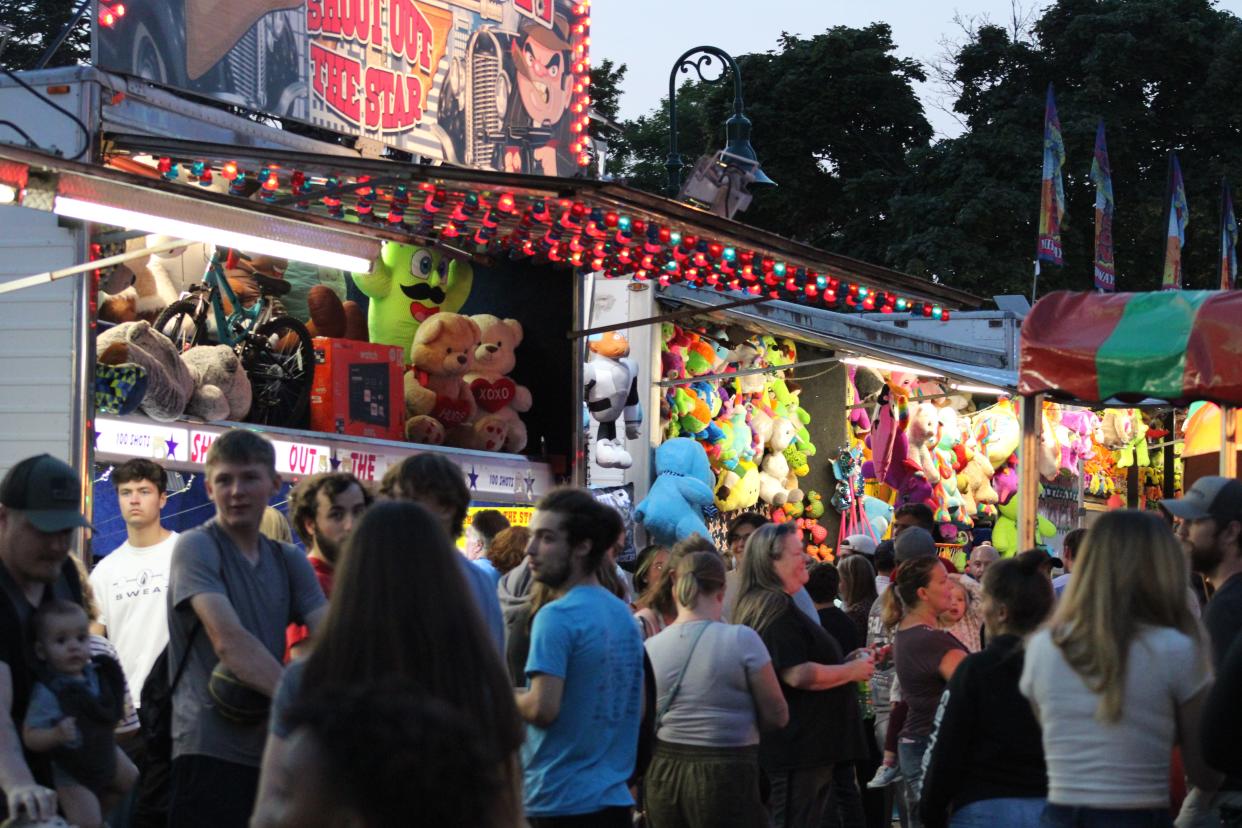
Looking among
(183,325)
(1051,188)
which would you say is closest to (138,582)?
(183,325)

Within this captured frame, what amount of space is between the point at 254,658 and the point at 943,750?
204 cm

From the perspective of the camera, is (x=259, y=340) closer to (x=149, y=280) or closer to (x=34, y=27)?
(x=149, y=280)

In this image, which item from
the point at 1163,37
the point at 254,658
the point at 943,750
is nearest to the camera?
the point at 254,658

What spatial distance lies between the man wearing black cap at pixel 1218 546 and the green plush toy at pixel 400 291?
7.80 meters

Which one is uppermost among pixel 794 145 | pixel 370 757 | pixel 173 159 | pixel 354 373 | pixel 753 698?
pixel 794 145

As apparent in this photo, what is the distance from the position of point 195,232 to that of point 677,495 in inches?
278

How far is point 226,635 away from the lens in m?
5.04

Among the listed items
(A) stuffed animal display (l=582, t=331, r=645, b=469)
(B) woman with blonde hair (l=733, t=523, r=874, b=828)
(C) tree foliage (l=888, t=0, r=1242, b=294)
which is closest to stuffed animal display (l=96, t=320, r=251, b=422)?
(B) woman with blonde hair (l=733, t=523, r=874, b=828)

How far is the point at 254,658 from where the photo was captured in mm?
5031

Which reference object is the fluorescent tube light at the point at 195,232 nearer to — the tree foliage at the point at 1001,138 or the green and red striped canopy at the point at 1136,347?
the green and red striped canopy at the point at 1136,347

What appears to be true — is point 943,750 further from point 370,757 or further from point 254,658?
point 370,757

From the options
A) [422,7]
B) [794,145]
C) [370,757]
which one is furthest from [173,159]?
[794,145]

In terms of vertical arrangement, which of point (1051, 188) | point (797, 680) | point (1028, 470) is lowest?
point (797, 680)

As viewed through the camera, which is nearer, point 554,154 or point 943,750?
point 943,750
